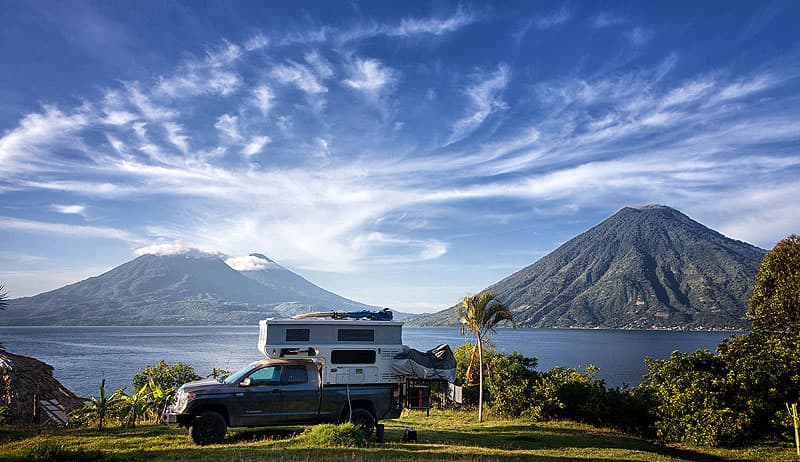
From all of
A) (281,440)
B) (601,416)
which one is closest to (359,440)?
(281,440)

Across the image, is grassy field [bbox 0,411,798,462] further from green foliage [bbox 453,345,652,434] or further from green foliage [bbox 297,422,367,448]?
green foliage [bbox 453,345,652,434]

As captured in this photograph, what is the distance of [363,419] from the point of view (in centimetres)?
1198

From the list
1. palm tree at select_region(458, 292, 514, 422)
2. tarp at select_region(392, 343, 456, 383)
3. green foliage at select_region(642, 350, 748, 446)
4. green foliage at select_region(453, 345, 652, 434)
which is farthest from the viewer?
palm tree at select_region(458, 292, 514, 422)

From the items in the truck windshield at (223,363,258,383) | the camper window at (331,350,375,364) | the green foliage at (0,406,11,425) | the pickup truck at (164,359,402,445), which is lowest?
the green foliage at (0,406,11,425)

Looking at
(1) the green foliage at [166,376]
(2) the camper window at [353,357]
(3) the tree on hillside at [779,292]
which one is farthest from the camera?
(3) the tree on hillside at [779,292]

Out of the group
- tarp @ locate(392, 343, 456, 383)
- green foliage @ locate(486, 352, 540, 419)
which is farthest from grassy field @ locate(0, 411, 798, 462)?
green foliage @ locate(486, 352, 540, 419)

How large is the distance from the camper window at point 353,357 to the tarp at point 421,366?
0.57m

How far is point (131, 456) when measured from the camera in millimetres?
9719

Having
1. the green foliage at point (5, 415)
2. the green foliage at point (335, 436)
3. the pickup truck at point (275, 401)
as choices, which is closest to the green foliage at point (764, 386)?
the pickup truck at point (275, 401)

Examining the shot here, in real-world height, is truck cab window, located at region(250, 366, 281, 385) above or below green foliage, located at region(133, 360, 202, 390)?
above

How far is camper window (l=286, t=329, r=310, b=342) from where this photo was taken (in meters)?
11.7

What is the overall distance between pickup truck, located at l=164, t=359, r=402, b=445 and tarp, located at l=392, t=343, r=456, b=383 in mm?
497

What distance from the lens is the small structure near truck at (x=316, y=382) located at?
11.1 metres

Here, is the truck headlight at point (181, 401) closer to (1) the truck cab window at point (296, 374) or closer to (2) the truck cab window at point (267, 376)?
(2) the truck cab window at point (267, 376)
